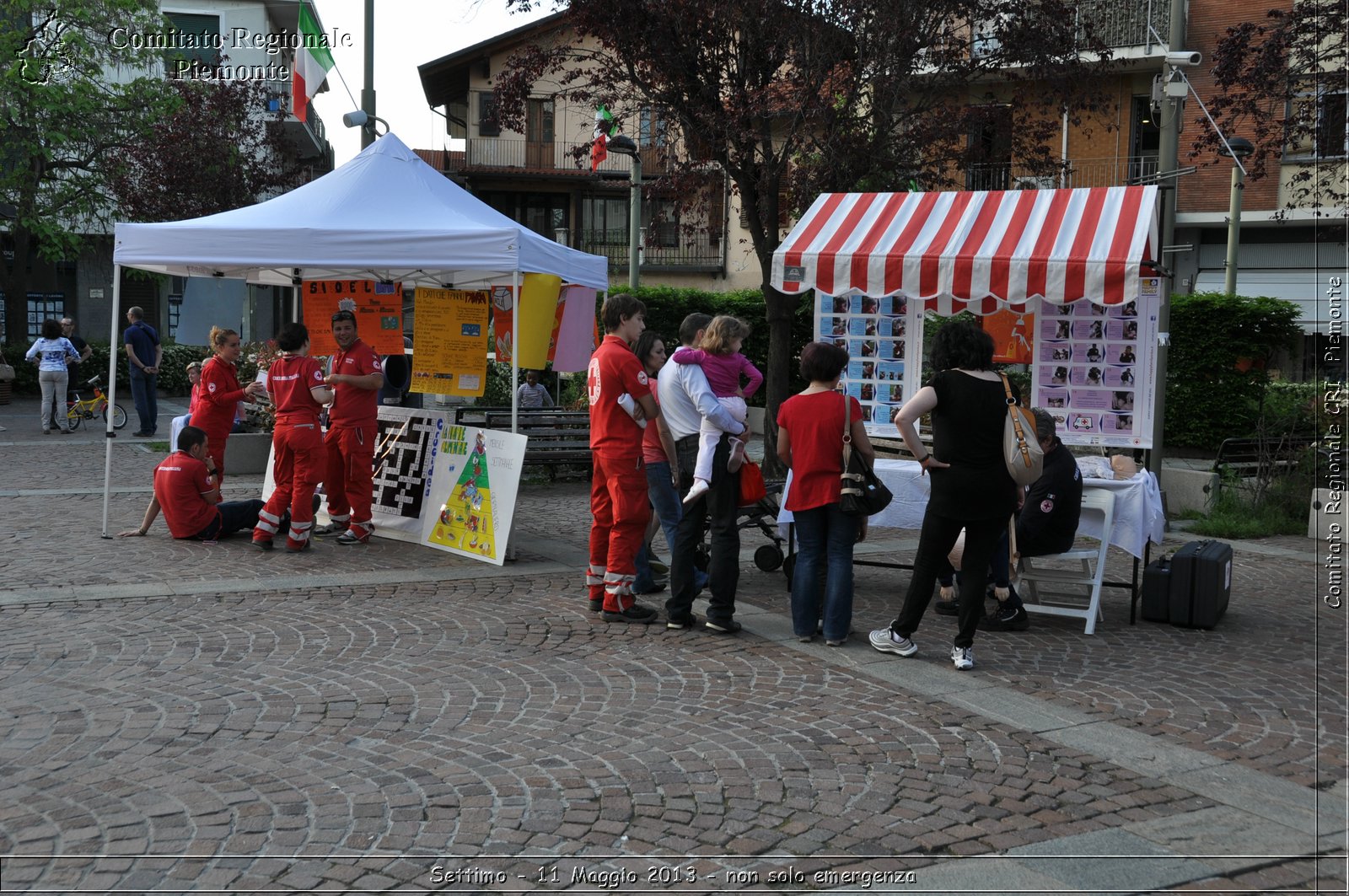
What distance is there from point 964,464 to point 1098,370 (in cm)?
357

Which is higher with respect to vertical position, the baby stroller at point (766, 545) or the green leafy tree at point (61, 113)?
the green leafy tree at point (61, 113)

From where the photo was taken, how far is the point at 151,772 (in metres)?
4.45

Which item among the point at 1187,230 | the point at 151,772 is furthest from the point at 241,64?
the point at 151,772

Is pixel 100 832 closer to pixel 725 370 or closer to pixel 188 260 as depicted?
pixel 725 370

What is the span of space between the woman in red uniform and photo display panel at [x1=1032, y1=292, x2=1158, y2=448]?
6.45m

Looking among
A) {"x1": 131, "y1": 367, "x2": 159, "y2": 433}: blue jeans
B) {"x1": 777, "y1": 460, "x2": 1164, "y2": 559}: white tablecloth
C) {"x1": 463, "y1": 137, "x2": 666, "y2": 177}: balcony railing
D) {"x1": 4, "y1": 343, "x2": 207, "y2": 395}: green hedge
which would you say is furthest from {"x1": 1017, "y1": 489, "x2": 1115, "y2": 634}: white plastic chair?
{"x1": 463, "y1": 137, "x2": 666, "y2": 177}: balcony railing

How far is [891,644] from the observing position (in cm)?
639

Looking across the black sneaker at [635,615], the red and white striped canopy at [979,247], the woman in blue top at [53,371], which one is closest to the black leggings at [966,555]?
the black sneaker at [635,615]

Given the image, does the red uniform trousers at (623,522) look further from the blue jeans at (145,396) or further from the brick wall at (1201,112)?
the brick wall at (1201,112)

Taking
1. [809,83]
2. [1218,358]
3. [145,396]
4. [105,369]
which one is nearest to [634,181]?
[809,83]

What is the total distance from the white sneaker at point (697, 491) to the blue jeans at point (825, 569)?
0.56 meters

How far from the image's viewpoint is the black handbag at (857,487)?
6355 mm

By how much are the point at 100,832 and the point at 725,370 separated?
15.2 ft

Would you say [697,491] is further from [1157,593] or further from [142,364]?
[142,364]
